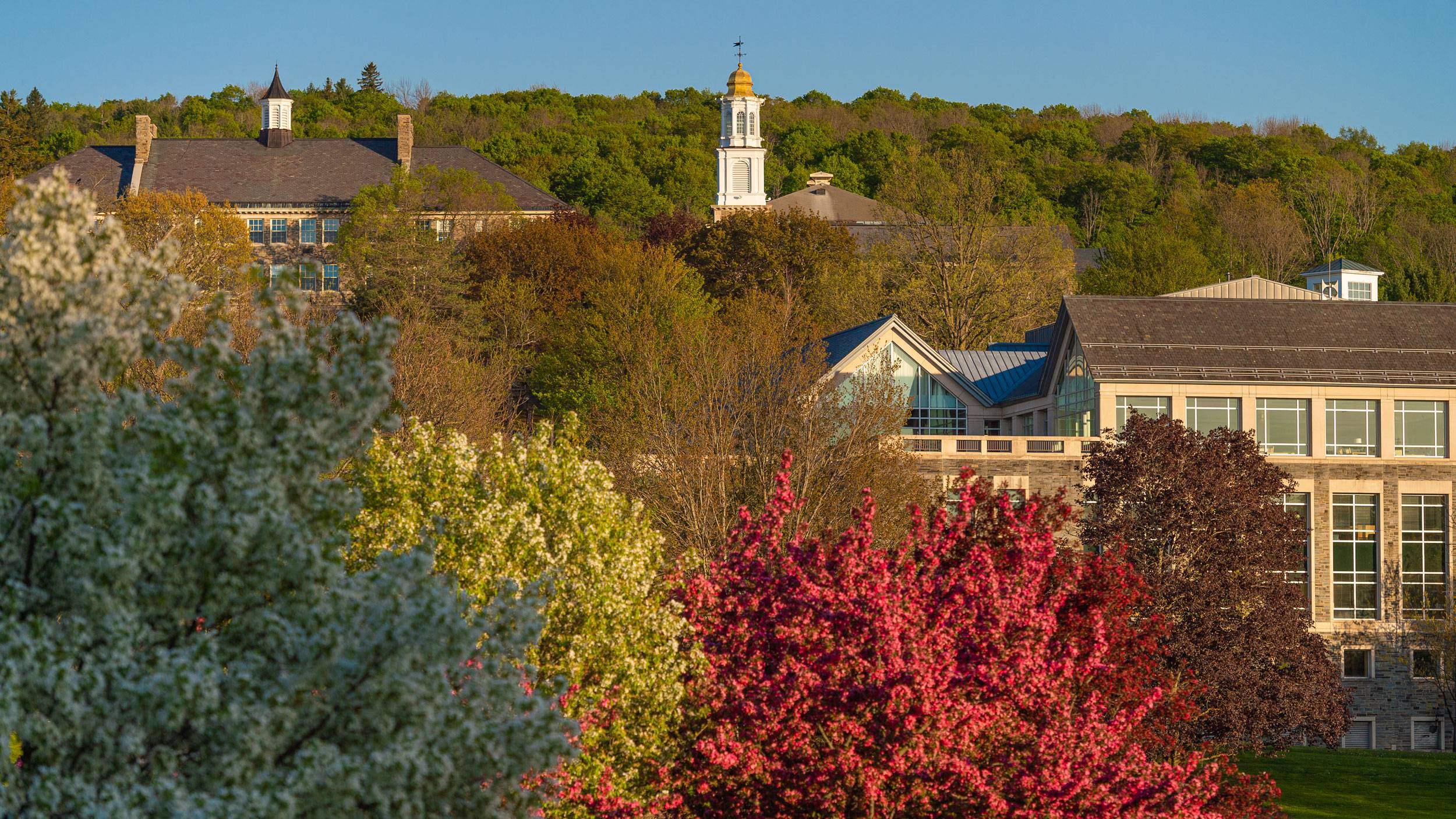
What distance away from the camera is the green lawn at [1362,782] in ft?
132

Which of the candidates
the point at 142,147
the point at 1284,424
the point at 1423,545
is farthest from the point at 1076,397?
the point at 142,147

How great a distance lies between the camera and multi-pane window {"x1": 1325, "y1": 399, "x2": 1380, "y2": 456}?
2265 inches

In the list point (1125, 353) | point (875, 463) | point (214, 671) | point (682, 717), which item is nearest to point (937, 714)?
point (682, 717)

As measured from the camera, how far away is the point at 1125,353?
57312mm

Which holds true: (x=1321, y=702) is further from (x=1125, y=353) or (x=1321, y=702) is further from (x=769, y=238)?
(x=769, y=238)

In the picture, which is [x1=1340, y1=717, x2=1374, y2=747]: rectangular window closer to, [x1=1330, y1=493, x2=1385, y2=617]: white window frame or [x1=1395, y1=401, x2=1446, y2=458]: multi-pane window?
[x1=1330, y1=493, x2=1385, y2=617]: white window frame

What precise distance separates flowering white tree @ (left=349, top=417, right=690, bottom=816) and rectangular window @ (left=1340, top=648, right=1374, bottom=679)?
137 feet

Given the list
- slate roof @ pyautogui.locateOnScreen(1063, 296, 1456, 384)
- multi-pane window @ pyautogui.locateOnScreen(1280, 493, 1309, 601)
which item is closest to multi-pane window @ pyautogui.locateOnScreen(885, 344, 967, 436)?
slate roof @ pyautogui.locateOnScreen(1063, 296, 1456, 384)

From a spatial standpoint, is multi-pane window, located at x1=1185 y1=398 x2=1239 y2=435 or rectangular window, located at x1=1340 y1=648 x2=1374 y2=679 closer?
rectangular window, located at x1=1340 y1=648 x2=1374 y2=679

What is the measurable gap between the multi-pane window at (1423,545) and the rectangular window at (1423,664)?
200cm

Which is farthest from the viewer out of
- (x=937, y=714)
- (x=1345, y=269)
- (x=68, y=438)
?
(x=1345, y=269)

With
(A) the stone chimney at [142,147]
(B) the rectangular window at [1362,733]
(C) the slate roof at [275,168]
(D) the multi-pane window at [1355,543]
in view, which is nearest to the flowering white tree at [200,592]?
(B) the rectangular window at [1362,733]

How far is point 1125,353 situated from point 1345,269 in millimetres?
30094

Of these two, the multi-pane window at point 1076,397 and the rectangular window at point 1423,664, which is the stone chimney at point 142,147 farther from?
the rectangular window at point 1423,664
